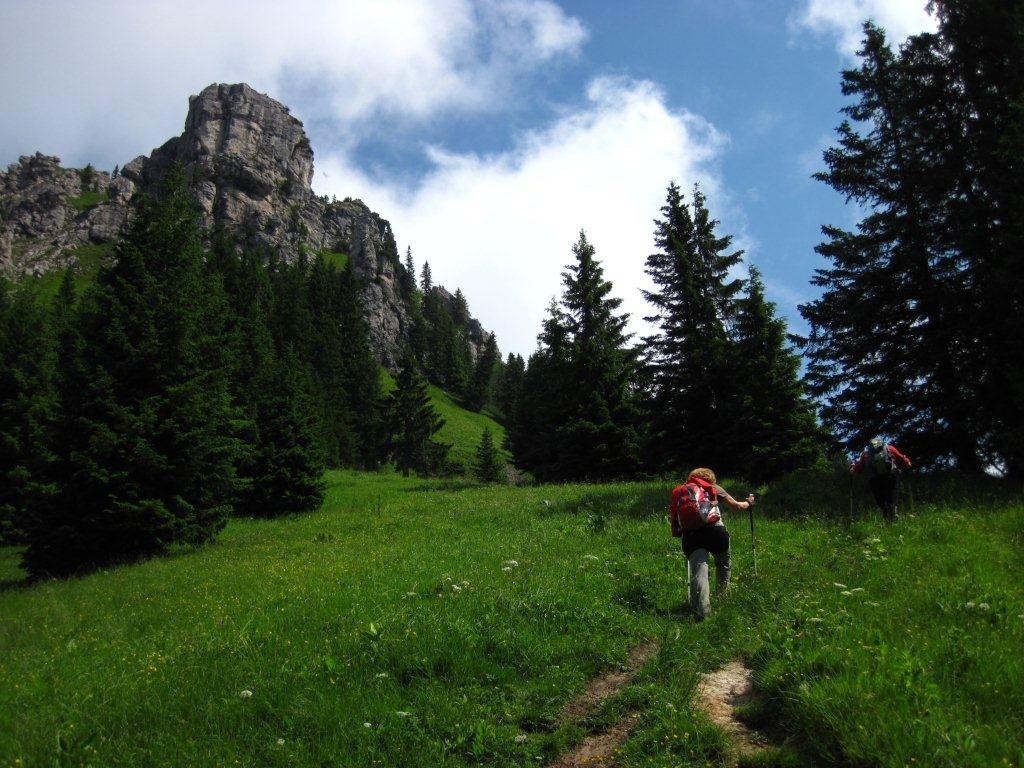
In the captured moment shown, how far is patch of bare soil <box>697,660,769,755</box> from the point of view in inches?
189

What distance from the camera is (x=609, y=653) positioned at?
671 cm

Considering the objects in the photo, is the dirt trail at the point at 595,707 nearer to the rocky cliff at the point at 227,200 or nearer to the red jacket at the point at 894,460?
the red jacket at the point at 894,460

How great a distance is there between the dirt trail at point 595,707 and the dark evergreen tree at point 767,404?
1949cm

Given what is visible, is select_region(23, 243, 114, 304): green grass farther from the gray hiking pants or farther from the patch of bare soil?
the patch of bare soil

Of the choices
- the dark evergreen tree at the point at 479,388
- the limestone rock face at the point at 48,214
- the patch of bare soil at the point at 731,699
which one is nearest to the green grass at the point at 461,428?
the dark evergreen tree at the point at 479,388

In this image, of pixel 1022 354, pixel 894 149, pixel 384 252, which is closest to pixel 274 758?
pixel 1022 354

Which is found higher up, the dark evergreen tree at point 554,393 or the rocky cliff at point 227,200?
the rocky cliff at point 227,200

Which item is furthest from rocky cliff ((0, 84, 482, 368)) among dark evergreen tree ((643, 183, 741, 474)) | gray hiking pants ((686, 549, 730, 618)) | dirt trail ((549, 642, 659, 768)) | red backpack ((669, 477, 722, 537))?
dirt trail ((549, 642, 659, 768))

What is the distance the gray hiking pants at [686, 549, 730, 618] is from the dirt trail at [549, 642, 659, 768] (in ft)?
3.37

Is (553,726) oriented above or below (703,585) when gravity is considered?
below

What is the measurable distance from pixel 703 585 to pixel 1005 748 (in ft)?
13.4

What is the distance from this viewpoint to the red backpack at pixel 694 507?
8172mm

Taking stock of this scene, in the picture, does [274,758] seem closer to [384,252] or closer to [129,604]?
[129,604]

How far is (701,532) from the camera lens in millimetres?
8219
